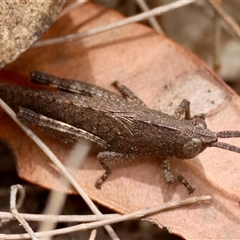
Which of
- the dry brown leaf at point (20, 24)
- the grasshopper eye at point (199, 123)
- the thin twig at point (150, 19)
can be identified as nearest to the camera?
the dry brown leaf at point (20, 24)

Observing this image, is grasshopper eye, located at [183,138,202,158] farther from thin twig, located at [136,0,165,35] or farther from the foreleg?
thin twig, located at [136,0,165,35]

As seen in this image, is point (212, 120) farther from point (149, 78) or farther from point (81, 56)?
point (81, 56)

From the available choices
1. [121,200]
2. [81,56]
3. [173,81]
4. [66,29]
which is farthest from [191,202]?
[66,29]

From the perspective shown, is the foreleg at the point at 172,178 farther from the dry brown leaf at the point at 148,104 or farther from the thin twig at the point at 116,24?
the thin twig at the point at 116,24

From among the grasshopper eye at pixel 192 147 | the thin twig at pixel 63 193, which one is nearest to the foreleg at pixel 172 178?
the grasshopper eye at pixel 192 147

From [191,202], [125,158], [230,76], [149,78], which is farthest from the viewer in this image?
[230,76]

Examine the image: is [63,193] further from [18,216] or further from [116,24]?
[116,24]

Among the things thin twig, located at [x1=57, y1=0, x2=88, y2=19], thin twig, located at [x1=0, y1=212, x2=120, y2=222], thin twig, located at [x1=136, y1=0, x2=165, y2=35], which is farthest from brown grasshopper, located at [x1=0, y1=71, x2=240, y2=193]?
thin twig, located at [x1=136, y1=0, x2=165, y2=35]
